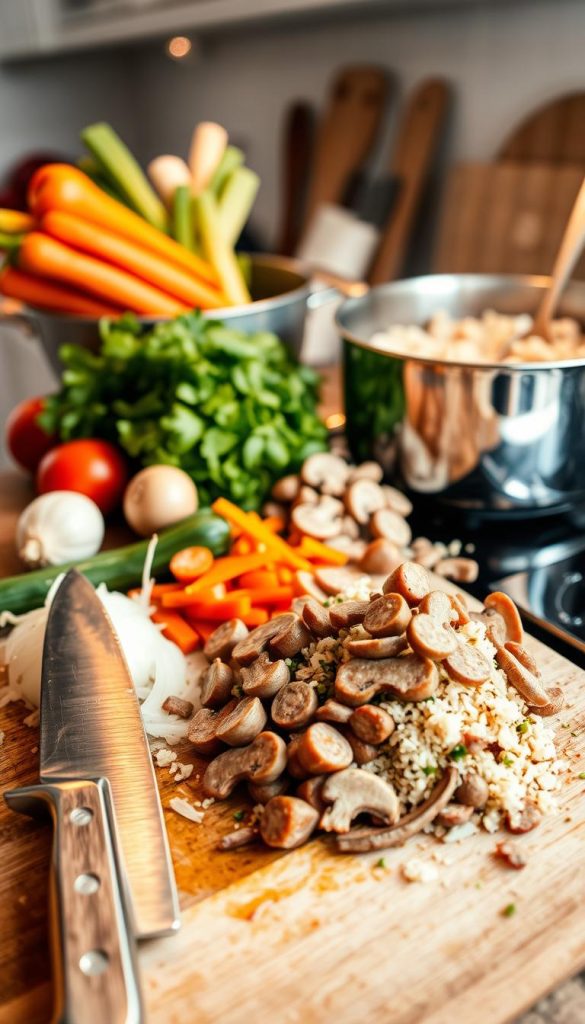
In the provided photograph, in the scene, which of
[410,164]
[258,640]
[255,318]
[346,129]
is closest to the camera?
[258,640]

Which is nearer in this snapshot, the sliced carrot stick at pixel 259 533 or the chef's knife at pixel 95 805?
the chef's knife at pixel 95 805

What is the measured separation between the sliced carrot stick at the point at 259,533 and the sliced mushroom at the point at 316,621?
0.81 feet

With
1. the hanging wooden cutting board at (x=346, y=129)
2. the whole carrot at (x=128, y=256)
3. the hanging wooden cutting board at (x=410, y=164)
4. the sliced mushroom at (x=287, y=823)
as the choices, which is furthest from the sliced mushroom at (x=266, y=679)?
the hanging wooden cutting board at (x=346, y=129)

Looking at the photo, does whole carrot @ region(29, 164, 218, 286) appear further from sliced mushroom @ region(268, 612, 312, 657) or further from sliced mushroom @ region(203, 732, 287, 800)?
sliced mushroom @ region(203, 732, 287, 800)

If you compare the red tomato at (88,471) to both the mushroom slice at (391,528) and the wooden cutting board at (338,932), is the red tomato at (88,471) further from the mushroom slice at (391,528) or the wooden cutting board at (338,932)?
the wooden cutting board at (338,932)

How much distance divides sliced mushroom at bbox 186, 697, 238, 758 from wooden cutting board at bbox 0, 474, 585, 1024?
0.24ft

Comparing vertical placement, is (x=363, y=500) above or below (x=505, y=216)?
below

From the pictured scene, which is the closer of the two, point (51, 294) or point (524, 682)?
point (524, 682)

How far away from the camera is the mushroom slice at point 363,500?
1.26 meters

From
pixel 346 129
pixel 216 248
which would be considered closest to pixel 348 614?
pixel 216 248

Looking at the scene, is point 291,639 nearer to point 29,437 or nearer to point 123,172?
point 29,437

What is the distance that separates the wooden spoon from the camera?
4.25ft

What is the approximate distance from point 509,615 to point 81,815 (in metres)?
0.53

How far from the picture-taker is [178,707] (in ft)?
3.11
